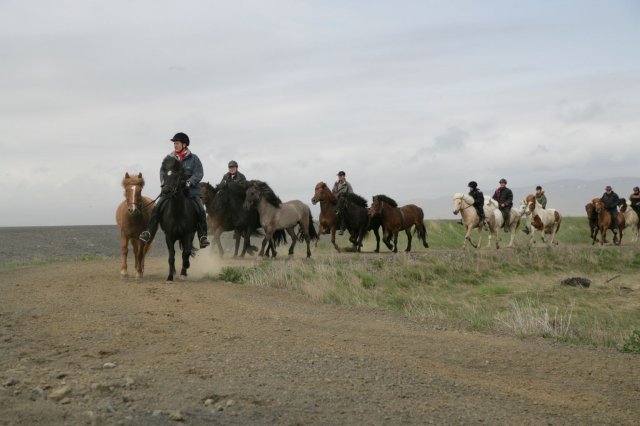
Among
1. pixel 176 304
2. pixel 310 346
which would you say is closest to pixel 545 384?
pixel 310 346

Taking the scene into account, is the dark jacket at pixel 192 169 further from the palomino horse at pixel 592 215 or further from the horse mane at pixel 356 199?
the palomino horse at pixel 592 215

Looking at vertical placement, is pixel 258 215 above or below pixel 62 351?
above

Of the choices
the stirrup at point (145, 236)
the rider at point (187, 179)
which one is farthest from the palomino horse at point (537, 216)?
the stirrup at point (145, 236)

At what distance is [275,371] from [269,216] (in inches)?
639

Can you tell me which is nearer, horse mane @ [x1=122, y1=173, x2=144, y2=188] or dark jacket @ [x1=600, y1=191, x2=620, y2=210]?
horse mane @ [x1=122, y1=173, x2=144, y2=188]

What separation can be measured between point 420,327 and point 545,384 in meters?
3.77

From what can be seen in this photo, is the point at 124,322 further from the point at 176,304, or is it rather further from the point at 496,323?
the point at 496,323

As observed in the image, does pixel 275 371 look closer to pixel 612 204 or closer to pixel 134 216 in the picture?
pixel 134 216

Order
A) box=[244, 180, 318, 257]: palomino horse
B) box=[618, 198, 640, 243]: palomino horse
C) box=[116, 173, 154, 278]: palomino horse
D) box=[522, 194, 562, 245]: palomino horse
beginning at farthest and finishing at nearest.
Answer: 1. box=[618, 198, 640, 243]: palomino horse
2. box=[522, 194, 562, 245]: palomino horse
3. box=[244, 180, 318, 257]: palomino horse
4. box=[116, 173, 154, 278]: palomino horse

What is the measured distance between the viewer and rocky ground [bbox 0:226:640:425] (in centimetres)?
645

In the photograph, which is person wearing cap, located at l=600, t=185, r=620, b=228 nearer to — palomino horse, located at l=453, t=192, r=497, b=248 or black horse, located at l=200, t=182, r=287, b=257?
palomino horse, located at l=453, t=192, r=497, b=248

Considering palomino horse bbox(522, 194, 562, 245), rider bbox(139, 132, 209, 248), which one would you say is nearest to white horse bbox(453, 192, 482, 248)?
palomino horse bbox(522, 194, 562, 245)

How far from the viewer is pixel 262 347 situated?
29.3ft

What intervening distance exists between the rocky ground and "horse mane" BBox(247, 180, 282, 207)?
1117cm
